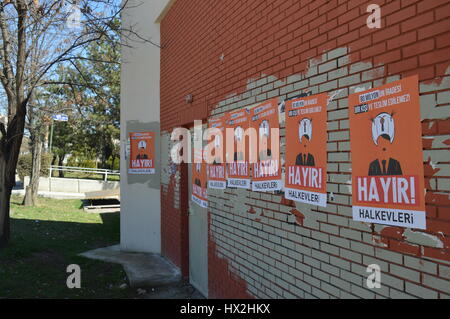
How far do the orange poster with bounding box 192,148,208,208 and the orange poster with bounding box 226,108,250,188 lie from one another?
98cm

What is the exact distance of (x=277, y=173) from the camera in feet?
11.7

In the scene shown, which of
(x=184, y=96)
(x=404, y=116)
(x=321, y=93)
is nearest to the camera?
(x=404, y=116)

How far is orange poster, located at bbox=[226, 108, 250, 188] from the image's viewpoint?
425 cm

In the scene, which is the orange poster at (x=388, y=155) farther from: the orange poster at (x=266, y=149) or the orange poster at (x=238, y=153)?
the orange poster at (x=238, y=153)

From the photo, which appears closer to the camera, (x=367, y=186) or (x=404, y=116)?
(x=404, y=116)

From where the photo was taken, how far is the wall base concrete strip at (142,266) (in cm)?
646

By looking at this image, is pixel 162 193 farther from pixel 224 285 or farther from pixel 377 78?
pixel 377 78

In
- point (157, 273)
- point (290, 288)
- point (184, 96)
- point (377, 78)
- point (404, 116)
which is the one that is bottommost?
point (157, 273)

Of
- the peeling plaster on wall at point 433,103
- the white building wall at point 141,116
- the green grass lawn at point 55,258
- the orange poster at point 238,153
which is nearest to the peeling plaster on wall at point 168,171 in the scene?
the white building wall at point 141,116

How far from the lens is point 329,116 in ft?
9.53

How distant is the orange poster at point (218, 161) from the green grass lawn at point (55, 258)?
2.36 m

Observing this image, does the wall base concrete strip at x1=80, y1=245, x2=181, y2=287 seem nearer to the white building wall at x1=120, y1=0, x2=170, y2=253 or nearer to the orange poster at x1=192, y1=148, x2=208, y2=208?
the white building wall at x1=120, y1=0, x2=170, y2=253

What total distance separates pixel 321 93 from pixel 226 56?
81.9 inches
